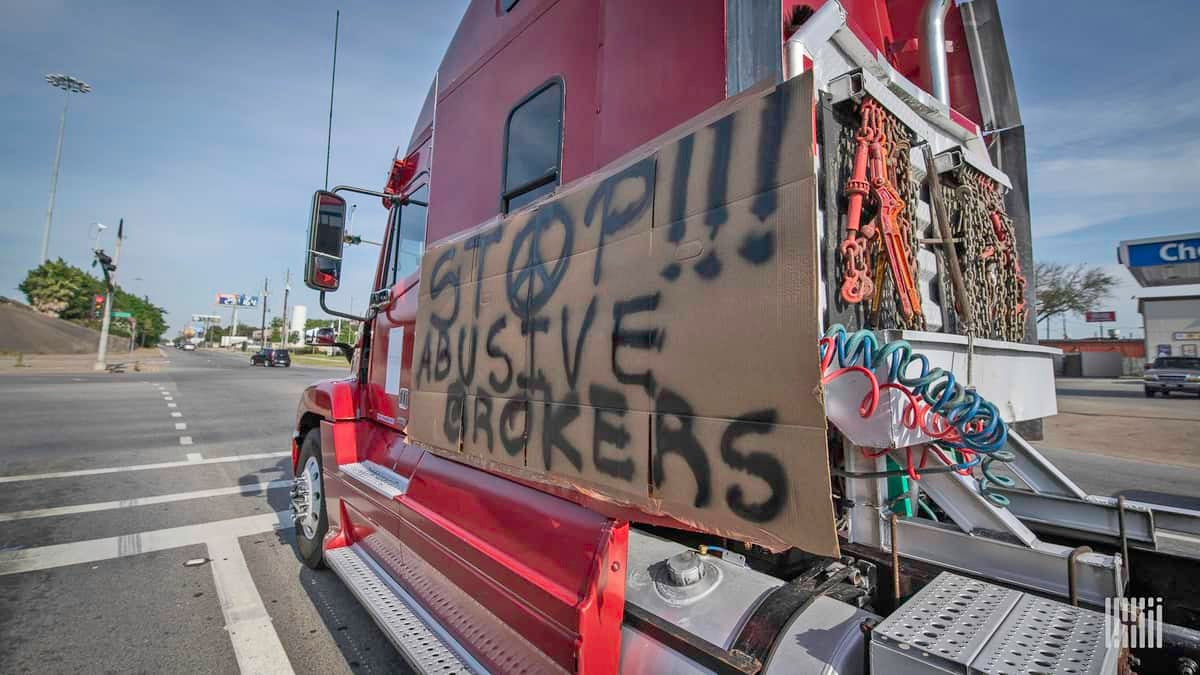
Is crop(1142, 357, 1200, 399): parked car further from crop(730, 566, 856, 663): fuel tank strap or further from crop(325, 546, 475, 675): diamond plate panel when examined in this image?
crop(325, 546, 475, 675): diamond plate panel

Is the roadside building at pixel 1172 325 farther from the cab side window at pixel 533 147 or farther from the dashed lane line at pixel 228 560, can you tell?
the dashed lane line at pixel 228 560

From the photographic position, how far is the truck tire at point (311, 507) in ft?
12.4

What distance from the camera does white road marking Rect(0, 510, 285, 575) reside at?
404cm

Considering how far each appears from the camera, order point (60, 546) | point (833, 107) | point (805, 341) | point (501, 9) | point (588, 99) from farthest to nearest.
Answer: point (60, 546), point (501, 9), point (588, 99), point (833, 107), point (805, 341)

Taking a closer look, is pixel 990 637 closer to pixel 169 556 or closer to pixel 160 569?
pixel 160 569

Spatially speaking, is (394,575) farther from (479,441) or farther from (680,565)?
(680,565)

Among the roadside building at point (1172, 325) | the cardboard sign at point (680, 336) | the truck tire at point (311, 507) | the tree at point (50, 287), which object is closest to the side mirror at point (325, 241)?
the truck tire at point (311, 507)

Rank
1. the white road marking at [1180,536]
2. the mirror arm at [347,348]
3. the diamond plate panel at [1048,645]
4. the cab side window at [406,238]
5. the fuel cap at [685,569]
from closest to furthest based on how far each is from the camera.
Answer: the diamond plate panel at [1048,645] < the fuel cap at [685,569] < the white road marking at [1180,536] < the cab side window at [406,238] < the mirror arm at [347,348]

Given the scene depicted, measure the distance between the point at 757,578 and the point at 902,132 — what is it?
1.51 meters

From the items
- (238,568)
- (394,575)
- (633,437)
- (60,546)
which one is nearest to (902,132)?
(633,437)

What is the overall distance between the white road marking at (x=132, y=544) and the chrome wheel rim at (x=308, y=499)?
123cm

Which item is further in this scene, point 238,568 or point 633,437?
point 238,568

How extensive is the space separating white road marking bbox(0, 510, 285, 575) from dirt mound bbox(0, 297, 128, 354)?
161 ft

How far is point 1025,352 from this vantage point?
228 centimetres
